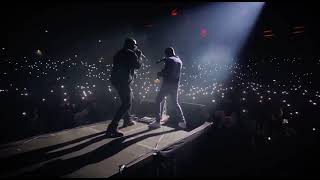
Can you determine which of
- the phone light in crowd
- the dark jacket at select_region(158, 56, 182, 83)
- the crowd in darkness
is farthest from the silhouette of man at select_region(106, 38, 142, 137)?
the phone light in crowd

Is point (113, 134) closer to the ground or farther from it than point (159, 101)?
closer to the ground

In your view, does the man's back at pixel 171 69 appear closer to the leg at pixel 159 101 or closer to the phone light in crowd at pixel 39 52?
the leg at pixel 159 101

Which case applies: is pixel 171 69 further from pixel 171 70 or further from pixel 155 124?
pixel 155 124

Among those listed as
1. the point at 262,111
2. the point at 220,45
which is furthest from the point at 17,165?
the point at 220,45

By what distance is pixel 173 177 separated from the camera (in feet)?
14.2

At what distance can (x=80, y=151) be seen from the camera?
4691 mm

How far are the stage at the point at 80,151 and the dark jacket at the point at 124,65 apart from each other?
1370 millimetres

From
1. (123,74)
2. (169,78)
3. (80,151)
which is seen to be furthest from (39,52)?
(80,151)

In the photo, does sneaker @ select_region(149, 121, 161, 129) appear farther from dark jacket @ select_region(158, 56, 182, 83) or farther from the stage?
dark jacket @ select_region(158, 56, 182, 83)

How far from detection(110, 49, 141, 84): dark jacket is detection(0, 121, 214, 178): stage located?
54.0 inches

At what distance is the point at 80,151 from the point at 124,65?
2.09m

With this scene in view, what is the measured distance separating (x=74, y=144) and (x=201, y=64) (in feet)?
41.6

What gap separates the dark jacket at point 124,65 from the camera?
18.0ft

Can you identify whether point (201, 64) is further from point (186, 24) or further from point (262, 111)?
point (262, 111)
